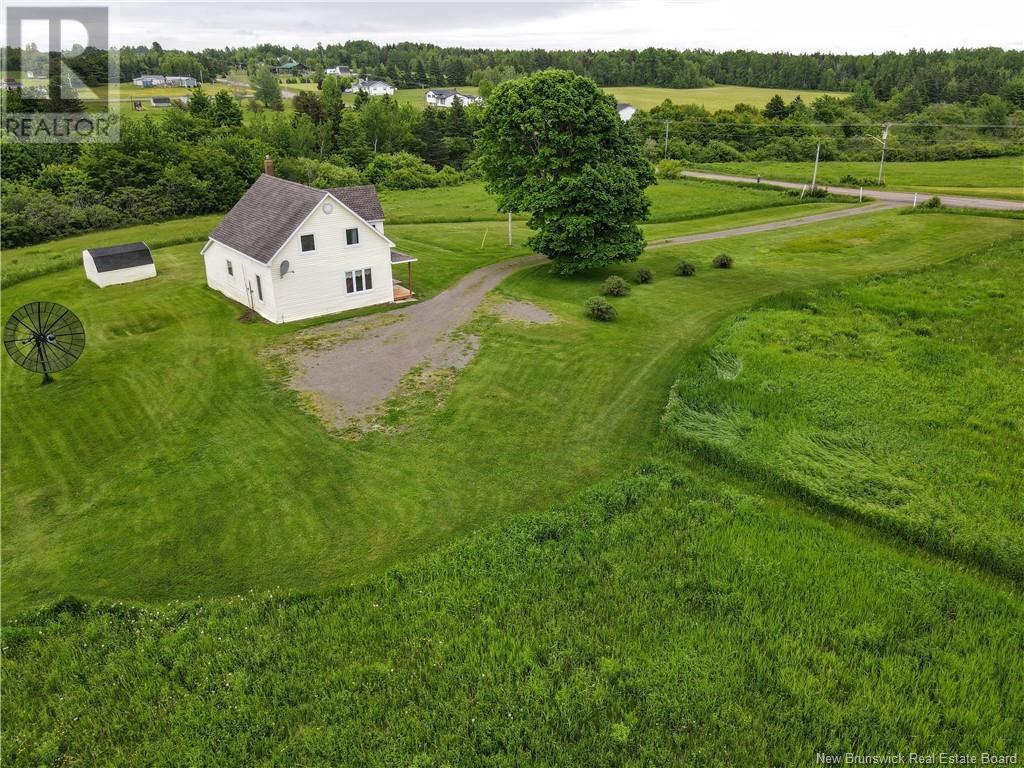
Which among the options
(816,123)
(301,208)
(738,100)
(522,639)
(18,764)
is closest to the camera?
(18,764)

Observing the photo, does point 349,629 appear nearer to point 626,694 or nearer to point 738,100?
point 626,694

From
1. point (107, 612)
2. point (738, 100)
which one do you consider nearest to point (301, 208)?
point (107, 612)

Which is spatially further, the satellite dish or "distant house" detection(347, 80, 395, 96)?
"distant house" detection(347, 80, 395, 96)

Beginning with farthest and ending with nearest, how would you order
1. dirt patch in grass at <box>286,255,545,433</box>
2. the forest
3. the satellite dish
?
the forest
the satellite dish
dirt patch in grass at <box>286,255,545,433</box>

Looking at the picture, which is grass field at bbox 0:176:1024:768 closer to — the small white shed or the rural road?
the rural road

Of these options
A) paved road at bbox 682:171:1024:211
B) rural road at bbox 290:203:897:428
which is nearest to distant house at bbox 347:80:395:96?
paved road at bbox 682:171:1024:211

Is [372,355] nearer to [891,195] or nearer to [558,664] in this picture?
[558,664]
